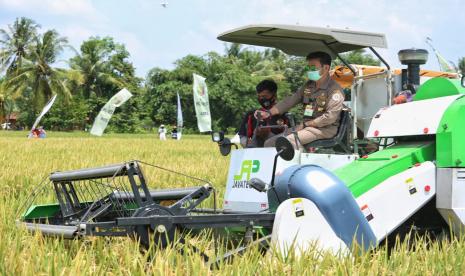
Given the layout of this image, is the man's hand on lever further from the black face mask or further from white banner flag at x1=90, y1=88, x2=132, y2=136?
white banner flag at x1=90, y1=88, x2=132, y2=136

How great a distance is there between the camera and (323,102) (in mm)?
5316

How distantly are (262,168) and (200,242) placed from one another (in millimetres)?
1149

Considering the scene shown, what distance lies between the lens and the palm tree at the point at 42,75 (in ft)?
172

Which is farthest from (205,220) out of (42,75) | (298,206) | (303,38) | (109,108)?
(42,75)

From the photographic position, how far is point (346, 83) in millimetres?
7887

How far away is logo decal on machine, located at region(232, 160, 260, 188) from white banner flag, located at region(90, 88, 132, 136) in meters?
18.7

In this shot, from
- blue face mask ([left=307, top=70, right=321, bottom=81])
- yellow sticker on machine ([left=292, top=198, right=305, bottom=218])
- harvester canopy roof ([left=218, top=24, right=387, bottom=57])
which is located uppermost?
harvester canopy roof ([left=218, top=24, right=387, bottom=57])

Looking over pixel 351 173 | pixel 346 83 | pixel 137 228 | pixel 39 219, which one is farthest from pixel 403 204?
pixel 346 83

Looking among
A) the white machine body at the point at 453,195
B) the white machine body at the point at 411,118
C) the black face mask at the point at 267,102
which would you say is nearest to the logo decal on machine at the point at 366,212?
the white machine body at the point at 453,195

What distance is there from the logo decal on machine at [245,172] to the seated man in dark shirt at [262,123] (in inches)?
14.8

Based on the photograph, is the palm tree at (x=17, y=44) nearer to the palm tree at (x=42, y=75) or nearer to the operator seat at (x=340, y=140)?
the palm tree at (x=42, y=75)

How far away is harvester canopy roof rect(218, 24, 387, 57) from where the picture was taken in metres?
5.04

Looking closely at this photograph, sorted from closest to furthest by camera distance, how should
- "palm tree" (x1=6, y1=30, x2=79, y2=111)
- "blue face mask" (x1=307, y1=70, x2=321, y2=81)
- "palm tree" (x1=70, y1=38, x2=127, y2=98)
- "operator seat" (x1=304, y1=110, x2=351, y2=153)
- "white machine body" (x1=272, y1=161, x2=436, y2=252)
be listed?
1. "white machine body" (x1=272, y1=161, x2=436, y2=252)
2. "operator seat" (x1=304, y1=110, x2=351, y2=153)
3. "blue face mask" (x1=307, y1=70, x2=321, y2=81)
4. "palm tree" (x1=6, y1=30, x2=79, y2=111)
5. "palm tree" (x1=70, y1=38, x2=127, y2=98)

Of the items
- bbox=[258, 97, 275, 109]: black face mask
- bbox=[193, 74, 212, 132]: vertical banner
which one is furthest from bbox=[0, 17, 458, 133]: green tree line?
bbox=[258, 97, 275, 109]: black face mask
